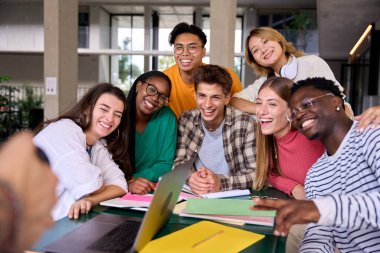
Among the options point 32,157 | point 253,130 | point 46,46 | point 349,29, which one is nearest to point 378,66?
point 349,29

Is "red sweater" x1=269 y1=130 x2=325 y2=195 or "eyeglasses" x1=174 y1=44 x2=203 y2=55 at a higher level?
"eyeglasses" x1=174 y1=44 x2=203 y2=55

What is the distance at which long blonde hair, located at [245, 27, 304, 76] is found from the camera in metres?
2.82

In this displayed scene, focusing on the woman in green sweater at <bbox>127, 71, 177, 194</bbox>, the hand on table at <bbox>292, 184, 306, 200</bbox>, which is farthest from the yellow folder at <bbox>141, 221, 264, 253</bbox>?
the woman in green sweater at <bbox>127, 71, 177, 194</bbox>

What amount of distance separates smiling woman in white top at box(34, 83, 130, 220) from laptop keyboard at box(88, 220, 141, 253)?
0.90ft

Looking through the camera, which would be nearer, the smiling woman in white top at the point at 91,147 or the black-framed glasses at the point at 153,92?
the smiling woman in white top at the point at 91,147

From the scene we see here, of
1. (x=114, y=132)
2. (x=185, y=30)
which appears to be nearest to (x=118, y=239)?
(x=114, y=132)

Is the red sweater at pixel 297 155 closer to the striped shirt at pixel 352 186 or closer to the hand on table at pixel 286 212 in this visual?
Answer: the striped shirt at pixel 352 186

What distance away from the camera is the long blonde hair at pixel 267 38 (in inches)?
111

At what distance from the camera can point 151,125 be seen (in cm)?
263

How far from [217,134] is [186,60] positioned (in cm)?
79

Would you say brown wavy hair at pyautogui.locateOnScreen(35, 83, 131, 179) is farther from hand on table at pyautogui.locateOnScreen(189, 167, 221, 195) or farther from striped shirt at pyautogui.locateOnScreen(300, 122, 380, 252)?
striped shirt at pyautogui.locateOnScreen(300, 122, 380, 252)

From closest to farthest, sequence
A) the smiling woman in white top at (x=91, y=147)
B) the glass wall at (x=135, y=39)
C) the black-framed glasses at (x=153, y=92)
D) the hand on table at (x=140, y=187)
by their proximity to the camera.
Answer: the smiling woman in white top at (x=91, y=147) < the hand on table at (x=140, y=187) < the black-framed glasses at (x=153, y=92) < the glass wall at (x=135, y=39)

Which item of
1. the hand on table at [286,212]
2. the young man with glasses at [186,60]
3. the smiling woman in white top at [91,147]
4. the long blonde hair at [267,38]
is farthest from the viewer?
the young man with glasses at [186,60]

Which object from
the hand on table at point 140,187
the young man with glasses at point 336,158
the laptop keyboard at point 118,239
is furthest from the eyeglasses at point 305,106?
the hand on table at point 140,187
